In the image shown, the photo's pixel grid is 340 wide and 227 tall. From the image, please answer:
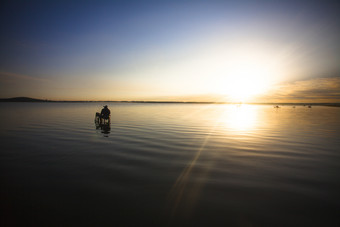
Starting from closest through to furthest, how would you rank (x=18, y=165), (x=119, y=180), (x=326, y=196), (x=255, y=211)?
(x=255, y=211) < (x=326, y=196) < (x=119, y=180) < (x=18, y=165)

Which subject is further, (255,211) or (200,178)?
(200,178)

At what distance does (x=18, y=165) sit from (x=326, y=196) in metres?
12.9

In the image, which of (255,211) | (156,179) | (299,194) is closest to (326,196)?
(299,194)

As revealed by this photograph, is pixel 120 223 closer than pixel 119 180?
Yes

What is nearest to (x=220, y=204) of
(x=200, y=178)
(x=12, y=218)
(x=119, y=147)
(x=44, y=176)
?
(x=200, y=178)

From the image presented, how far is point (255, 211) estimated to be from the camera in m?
4.72

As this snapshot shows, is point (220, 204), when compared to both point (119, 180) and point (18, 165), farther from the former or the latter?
point (18, 165)

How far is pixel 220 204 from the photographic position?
507cm

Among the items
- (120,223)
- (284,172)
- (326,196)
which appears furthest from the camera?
(284,172)

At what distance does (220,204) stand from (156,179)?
265cm

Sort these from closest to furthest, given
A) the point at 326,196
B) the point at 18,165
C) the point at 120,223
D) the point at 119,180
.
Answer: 1. the point at 120,223
2. the point at 326,196
3. the point at 119,180
4. the point at 18,165

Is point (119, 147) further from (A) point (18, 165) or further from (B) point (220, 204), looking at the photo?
(B) point (220, 204)

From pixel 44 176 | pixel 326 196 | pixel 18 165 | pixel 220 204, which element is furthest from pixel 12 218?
pixel 326 196

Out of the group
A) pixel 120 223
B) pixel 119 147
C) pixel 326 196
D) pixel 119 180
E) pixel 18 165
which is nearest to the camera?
pixel 120 223
